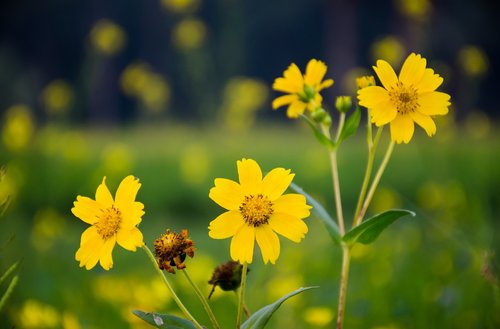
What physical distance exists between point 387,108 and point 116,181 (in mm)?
3001

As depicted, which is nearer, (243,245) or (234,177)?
(243,245)

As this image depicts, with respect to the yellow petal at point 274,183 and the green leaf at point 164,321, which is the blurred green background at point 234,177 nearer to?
the green leaf at point 164,321

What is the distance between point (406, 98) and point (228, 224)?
316 mm

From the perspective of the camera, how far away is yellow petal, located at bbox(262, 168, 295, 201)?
0.81 metres

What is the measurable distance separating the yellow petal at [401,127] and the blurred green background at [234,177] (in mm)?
303

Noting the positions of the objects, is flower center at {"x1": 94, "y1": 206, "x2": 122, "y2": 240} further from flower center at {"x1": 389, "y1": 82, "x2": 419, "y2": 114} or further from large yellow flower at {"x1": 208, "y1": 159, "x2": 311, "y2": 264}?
flower center at {"x1": 389, "y1": 82, "x2": 419, "y2": 114}

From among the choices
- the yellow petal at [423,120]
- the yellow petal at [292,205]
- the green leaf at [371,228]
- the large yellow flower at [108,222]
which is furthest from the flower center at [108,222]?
the yellow petal at [423,120]

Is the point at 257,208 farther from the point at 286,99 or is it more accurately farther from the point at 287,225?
the point at 286,99

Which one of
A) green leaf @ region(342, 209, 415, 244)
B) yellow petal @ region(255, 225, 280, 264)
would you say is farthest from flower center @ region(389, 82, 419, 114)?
yellow petal @ region(255, 225, 280, 264)

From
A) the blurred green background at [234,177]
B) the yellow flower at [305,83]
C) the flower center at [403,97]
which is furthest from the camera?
the blurred green background at [234,177]

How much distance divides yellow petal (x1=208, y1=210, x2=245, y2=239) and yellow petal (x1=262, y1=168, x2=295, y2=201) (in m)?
0.05

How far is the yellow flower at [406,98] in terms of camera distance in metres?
0.87

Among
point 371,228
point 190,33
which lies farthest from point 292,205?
point 190,33

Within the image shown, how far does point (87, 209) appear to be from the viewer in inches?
32.6
